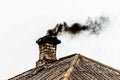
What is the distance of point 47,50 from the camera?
20.5 metres

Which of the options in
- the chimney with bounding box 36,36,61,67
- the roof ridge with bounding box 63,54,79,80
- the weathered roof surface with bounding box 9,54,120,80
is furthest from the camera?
the chimney with bounding box 36,36,61,67

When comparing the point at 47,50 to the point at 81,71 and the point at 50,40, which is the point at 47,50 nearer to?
the point at 50,40

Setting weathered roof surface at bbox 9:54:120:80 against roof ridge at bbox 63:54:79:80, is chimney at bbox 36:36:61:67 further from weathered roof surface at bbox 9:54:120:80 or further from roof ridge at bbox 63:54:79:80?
roof ridge at bbox 63:54:79:80

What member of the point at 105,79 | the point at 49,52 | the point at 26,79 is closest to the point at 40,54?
the point at 49,52

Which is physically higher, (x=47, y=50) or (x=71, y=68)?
(x=71, y=68)

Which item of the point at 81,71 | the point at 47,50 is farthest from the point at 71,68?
the point at 47,50

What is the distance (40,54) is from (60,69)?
17.0 ft

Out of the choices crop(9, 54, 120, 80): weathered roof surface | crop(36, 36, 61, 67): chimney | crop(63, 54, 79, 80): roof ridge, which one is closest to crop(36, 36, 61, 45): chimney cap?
crop(36, 36, 61, 67): chimney

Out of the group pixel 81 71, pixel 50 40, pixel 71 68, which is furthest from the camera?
pixel 50 40

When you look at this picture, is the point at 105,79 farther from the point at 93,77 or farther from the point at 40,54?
the point at 40,54

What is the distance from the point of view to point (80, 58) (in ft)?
54.7

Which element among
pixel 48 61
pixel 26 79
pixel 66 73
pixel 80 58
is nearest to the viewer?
pixel 66 73

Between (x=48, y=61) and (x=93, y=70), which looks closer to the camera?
(x=93, y=70)

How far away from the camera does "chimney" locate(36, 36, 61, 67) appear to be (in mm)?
20312
